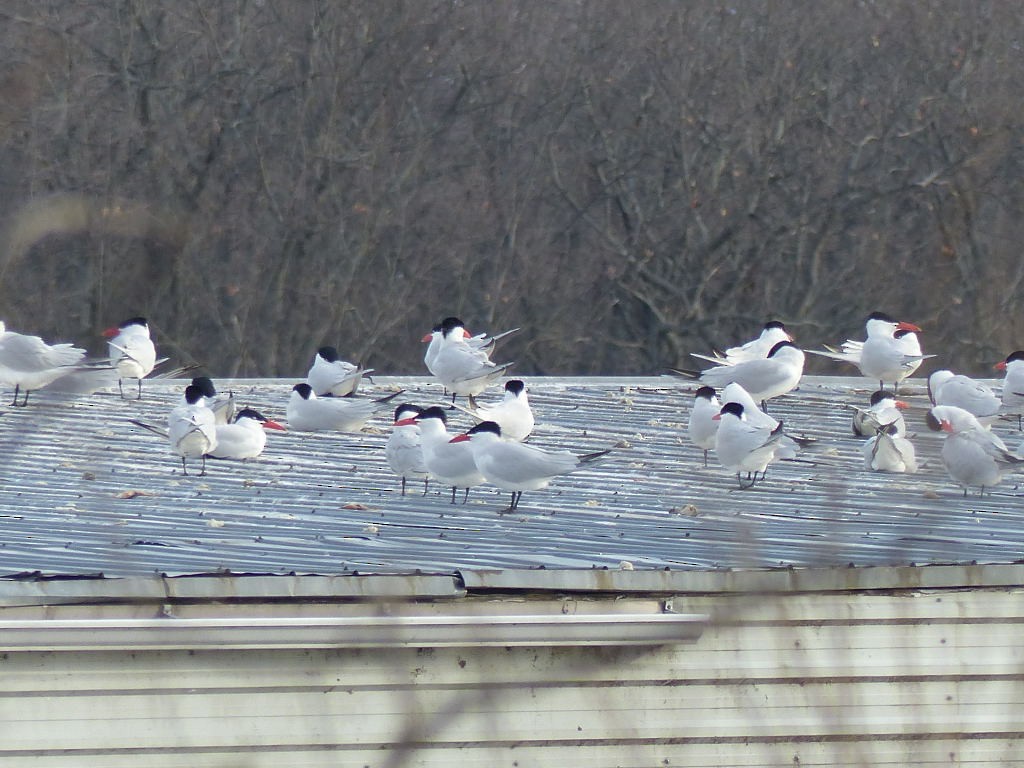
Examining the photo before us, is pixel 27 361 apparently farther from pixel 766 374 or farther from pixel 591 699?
pixel 591 699

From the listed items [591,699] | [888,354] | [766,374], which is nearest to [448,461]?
[591,699]

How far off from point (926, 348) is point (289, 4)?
13.0 meters

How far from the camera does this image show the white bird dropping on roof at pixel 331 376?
11555 millimetres

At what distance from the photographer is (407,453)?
891cm

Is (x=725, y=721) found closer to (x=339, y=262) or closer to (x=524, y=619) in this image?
(x=524, y=619)

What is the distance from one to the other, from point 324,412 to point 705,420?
2710 mm

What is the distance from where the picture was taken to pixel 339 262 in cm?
2916

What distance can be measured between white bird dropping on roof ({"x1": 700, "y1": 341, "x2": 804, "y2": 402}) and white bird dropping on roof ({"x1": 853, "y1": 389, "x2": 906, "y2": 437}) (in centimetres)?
51

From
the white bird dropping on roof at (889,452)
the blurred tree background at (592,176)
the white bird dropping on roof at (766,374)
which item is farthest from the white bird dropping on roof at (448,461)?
the blurred tree background at (592,176)

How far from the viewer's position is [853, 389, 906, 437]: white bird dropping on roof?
9.88 metres

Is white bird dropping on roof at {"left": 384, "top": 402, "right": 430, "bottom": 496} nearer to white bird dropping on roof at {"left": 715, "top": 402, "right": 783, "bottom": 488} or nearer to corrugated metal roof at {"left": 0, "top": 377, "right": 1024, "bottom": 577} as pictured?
corrugated metal roof at {"left": 0, "top": 377, "right": 1024, "bottom": 577}

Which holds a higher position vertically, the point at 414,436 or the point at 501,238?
the point at 501,238

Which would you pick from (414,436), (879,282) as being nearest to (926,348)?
(879,282)

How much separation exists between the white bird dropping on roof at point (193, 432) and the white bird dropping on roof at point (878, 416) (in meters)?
3.90
